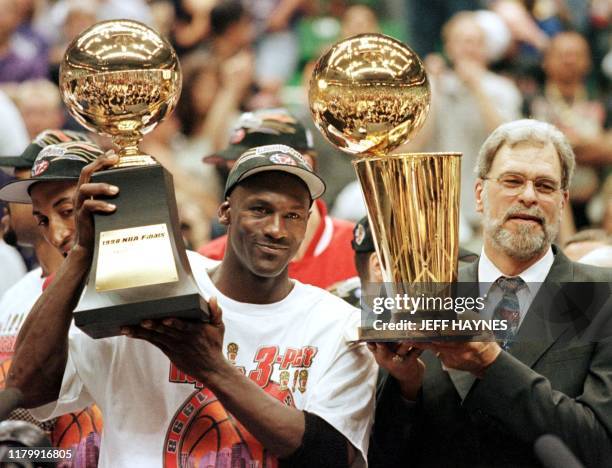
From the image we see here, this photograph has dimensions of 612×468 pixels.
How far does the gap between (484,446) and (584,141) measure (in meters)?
3.83

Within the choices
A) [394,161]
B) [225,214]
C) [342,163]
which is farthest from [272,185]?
[342,163]

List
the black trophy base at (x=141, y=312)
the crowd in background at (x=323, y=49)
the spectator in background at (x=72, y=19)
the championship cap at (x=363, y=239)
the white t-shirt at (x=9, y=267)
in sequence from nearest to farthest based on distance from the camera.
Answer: the black trophy base at (x=141, y=312)
the championship cap at (x=363, y=239)
the white t-shirt at (x=9, y=267)
the crowd in background at (x=323, y=49)
the spectator in background at (x=72, y=19)

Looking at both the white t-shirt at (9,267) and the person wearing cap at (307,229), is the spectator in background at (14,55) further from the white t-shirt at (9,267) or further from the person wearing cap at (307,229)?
the person wearing cap at (307,229)

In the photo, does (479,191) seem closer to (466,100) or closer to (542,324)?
(542,324)

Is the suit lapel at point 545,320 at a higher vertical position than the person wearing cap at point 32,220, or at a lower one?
lower

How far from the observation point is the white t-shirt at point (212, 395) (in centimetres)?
272

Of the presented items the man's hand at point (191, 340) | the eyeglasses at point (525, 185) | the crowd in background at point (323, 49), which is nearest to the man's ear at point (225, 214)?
the man's hand at point (191, 340)

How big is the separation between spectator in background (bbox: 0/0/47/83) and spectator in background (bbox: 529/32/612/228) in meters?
2.58

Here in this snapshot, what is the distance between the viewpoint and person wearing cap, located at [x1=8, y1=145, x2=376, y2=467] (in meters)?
2.63

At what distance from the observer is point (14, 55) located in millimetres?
6434

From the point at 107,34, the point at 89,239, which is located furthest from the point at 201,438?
the point at 107,34

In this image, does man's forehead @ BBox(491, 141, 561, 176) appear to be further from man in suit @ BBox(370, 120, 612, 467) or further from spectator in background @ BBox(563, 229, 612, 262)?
spectator in background @ BBox(563, 229, 612, 262)

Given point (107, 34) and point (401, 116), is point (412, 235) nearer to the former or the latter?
point (401, 116)

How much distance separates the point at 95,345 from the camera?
110 inches
